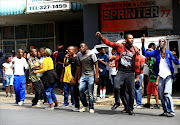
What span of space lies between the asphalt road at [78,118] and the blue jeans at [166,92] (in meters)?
0.31

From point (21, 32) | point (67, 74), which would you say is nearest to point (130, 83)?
point (67, 74)

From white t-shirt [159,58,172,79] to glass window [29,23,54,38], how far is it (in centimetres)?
1437

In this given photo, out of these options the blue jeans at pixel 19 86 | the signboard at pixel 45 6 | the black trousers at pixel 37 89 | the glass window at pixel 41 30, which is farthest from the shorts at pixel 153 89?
the glass window at pixel 41 30

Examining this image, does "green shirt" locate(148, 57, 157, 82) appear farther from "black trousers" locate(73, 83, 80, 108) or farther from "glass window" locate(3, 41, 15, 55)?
"glass window" locate(3, 41, 15, 55)

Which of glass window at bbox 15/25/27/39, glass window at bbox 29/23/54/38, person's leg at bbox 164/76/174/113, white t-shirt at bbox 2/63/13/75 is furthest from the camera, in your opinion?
glass window at bbox 15/25/27/39

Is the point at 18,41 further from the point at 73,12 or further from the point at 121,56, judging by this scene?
the point at 121,56

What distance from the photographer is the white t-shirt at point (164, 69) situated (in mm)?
9430

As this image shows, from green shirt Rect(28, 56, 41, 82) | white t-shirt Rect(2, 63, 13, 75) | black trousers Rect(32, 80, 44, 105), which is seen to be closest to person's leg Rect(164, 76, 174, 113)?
black trousers Rect(32, 80, 44, 105)

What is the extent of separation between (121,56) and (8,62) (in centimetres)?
747

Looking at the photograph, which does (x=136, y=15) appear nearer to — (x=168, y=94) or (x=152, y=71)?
(x=152, y=71)

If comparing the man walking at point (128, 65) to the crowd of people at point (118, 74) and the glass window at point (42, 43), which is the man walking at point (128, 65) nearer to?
the crowd of people at point (118, 74)

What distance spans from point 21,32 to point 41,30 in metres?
1.66

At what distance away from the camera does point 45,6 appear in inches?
718

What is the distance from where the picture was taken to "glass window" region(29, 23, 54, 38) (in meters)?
23.3
